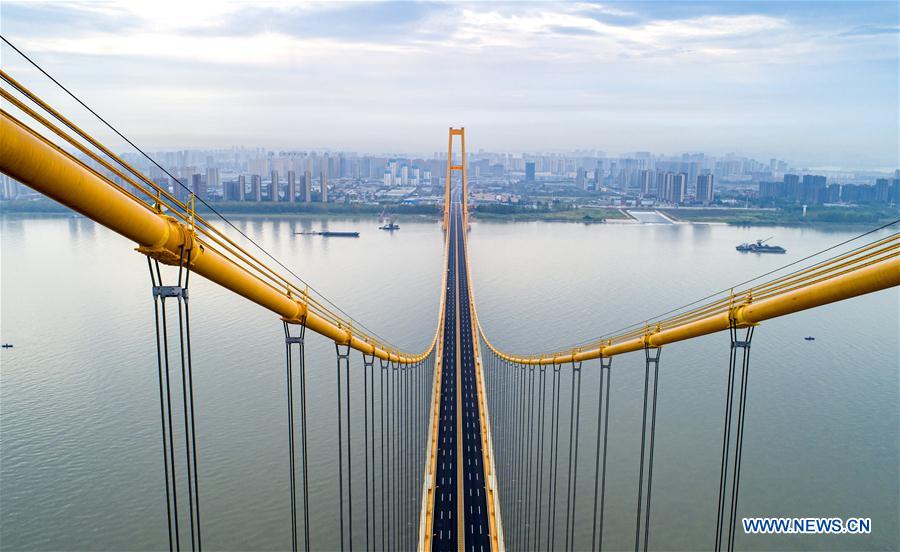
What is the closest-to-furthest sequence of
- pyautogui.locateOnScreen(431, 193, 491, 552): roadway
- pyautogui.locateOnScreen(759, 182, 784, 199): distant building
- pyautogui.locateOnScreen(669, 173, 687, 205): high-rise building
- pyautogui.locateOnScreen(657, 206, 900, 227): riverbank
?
pyautogui.locateOnScreen(431, 193, 491, 552): roadway
pyautogui.locateOnScreen(657, 206, 900, 227): riverbank
pyautogui.locateOnScreen(759, 182, 784, 199): distant building
pyautogui.locateOnScreen(669, 173, 687, 205): high-rise building

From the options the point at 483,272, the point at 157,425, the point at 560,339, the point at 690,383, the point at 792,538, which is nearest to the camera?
the point at 792,538

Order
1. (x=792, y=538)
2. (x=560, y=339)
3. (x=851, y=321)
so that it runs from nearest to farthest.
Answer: (x=792, y=538), (x=560, y=339), (x=851, y=321)

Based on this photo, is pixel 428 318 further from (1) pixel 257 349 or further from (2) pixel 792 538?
(2) pixel 792 538

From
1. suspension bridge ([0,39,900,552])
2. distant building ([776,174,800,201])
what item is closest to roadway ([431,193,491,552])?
suspension bridge ([0,39,900,552])

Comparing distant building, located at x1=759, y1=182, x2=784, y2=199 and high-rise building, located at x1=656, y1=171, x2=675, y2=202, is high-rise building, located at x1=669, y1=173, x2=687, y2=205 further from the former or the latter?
distant building, located at x1=759, y1=182, x2=784, y2=199

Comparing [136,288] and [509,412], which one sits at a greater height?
[136,288]

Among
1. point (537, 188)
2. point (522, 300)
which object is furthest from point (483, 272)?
point (537, 188)

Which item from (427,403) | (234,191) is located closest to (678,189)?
(234,191)
